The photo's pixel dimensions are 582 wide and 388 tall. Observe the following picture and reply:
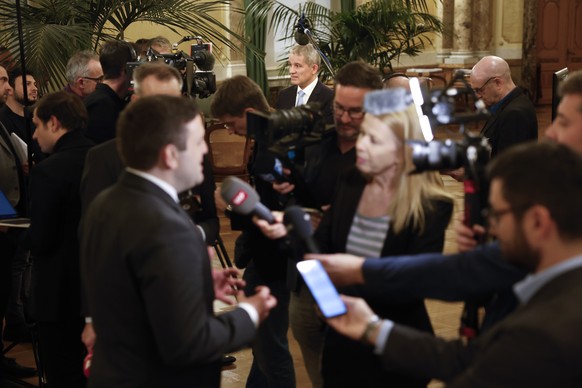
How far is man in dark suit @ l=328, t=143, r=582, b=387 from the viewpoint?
148 centimetres

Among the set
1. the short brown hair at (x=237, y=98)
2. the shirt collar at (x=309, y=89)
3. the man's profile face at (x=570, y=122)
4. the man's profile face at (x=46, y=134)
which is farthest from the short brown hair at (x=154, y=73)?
the shirt collar at (x=309, y=89)

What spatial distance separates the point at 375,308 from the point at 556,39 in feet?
47.4

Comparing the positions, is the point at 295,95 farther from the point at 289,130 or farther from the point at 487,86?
the point at 289,130

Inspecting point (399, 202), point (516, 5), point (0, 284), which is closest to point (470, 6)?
point (516, 5)

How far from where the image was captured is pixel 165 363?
1999 millimetres

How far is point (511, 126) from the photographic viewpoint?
4543 millimetres

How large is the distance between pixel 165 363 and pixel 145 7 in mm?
4138

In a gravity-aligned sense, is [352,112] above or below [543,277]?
above

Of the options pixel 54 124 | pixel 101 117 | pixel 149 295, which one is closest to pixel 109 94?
pixel 101 117

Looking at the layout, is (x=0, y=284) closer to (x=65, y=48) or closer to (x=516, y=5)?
(x=65, y=48)

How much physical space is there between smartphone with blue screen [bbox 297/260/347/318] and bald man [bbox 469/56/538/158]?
8.56 ft

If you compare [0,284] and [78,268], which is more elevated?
[78,268]

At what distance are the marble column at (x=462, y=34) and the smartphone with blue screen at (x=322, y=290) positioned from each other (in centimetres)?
1268

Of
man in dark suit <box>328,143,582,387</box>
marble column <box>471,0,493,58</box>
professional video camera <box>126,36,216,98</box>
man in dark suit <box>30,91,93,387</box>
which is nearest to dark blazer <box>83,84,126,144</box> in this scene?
professional video camera <box>126,36,216,98</box>
